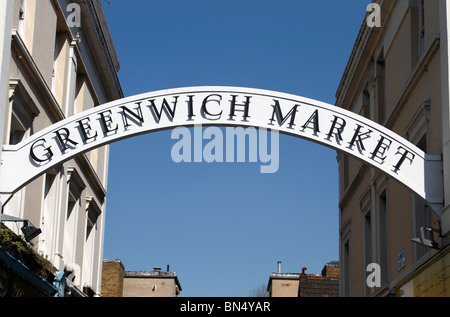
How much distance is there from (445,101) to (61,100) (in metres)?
9.92

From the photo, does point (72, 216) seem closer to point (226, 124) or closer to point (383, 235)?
point (383, 235)

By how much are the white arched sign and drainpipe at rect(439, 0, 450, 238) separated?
251mm

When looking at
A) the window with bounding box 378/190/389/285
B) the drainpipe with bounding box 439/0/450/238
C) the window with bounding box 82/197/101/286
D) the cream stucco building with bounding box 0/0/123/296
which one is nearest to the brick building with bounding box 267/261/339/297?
the window with bounding box 82/197/101/286

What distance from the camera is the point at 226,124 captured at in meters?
12.8

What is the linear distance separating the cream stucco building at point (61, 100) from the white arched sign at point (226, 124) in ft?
2.73

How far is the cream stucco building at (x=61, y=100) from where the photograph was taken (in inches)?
617

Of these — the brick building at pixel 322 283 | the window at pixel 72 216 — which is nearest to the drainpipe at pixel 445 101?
the window at pixel 72 216

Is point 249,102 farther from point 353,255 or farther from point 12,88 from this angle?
point 353,255

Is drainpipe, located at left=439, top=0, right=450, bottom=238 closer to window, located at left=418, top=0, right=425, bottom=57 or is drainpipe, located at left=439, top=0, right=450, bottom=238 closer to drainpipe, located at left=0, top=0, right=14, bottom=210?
window, located at left=418, top=0, right=425, bottom=57

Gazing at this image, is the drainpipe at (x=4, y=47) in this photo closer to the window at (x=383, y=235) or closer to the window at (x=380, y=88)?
the window at (x=383, y=235)
